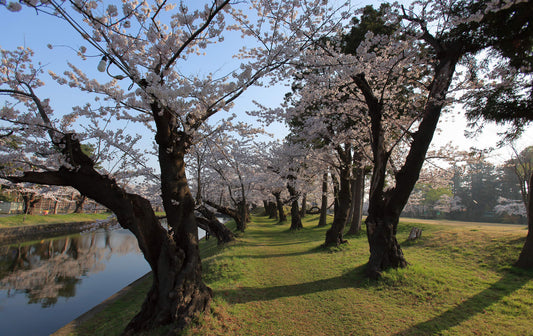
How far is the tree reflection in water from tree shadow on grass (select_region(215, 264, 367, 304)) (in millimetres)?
7258

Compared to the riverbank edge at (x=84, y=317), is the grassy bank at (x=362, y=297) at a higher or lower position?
higher

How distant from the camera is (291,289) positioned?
643cm

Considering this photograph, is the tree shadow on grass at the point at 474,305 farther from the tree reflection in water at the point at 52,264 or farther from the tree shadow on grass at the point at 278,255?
the tree reflection in water at the point at 52,264

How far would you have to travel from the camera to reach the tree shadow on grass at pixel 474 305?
4274 millimetres

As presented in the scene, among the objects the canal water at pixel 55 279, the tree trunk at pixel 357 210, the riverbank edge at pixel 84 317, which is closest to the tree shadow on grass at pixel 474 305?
the riverbank edge at pixel 84 317

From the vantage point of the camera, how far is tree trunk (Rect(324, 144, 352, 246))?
10.9 m

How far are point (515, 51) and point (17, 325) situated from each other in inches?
562

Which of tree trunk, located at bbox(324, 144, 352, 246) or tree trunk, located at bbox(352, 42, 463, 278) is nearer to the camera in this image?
tree trunk, located at bbox(352, 42, 463, 278)

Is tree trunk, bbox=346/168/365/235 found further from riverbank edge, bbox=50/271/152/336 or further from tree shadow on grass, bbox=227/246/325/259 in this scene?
riverbank edge, bbox=50/271/152/336

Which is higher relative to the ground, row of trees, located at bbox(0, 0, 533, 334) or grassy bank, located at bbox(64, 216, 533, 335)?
row of trees, located at bbox(0, 0, 533, 334)

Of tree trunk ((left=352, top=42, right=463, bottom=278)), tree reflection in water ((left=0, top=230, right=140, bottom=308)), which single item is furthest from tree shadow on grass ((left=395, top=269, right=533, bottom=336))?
tree reflection in water ((left=0, top=230, right=140, bottom=308))

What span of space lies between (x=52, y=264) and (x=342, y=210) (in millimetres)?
15193

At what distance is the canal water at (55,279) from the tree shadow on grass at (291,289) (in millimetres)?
5448

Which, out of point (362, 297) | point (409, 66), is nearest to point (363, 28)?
point (409, 66)
